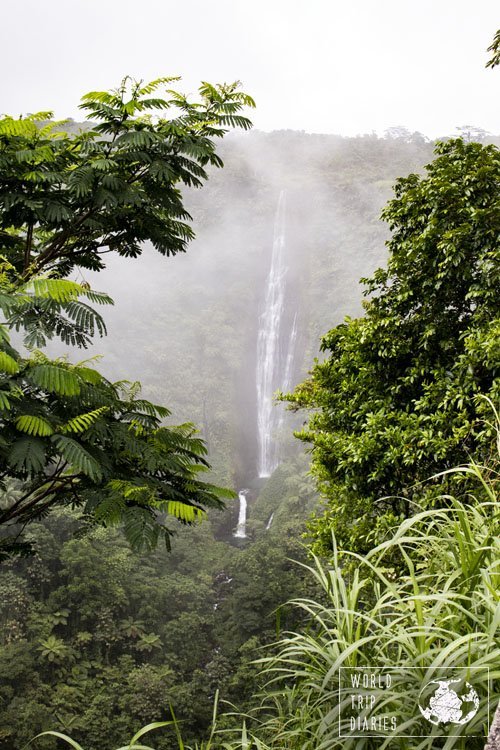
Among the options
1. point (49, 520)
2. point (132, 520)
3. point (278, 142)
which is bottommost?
point (132, 520)

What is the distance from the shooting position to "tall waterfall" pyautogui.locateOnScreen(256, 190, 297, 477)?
92.5ft

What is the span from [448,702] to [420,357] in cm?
379

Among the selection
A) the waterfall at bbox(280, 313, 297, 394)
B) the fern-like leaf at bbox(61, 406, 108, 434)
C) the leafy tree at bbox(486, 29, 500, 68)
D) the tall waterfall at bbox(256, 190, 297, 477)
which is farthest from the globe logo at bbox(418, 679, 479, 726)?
the waterfall at bbox(280, 313, 297, 394)

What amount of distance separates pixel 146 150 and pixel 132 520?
2269 millimetres

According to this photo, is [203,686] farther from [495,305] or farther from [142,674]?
[495,305]

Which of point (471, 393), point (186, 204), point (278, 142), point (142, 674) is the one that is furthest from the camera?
point (278, 142)

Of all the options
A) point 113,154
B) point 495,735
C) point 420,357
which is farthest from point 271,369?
point 495,735

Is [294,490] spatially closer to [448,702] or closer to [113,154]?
[113,154]

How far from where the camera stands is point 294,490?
2291 cm

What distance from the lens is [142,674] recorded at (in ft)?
45.6

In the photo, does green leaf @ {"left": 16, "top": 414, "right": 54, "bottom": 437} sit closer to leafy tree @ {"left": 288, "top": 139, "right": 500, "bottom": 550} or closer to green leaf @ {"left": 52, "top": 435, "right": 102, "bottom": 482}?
green leaf @ {"left": 52, "top": 435, "right": 102, "bottom": 482}

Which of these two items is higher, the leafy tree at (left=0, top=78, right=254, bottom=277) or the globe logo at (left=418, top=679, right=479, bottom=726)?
the leafy tree at (left=0, top=78, right=254, bottom=277)

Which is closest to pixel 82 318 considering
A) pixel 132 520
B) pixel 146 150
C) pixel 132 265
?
pixel 146 150

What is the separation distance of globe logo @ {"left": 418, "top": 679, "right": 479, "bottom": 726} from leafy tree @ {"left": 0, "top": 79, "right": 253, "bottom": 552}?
1.41 metres
